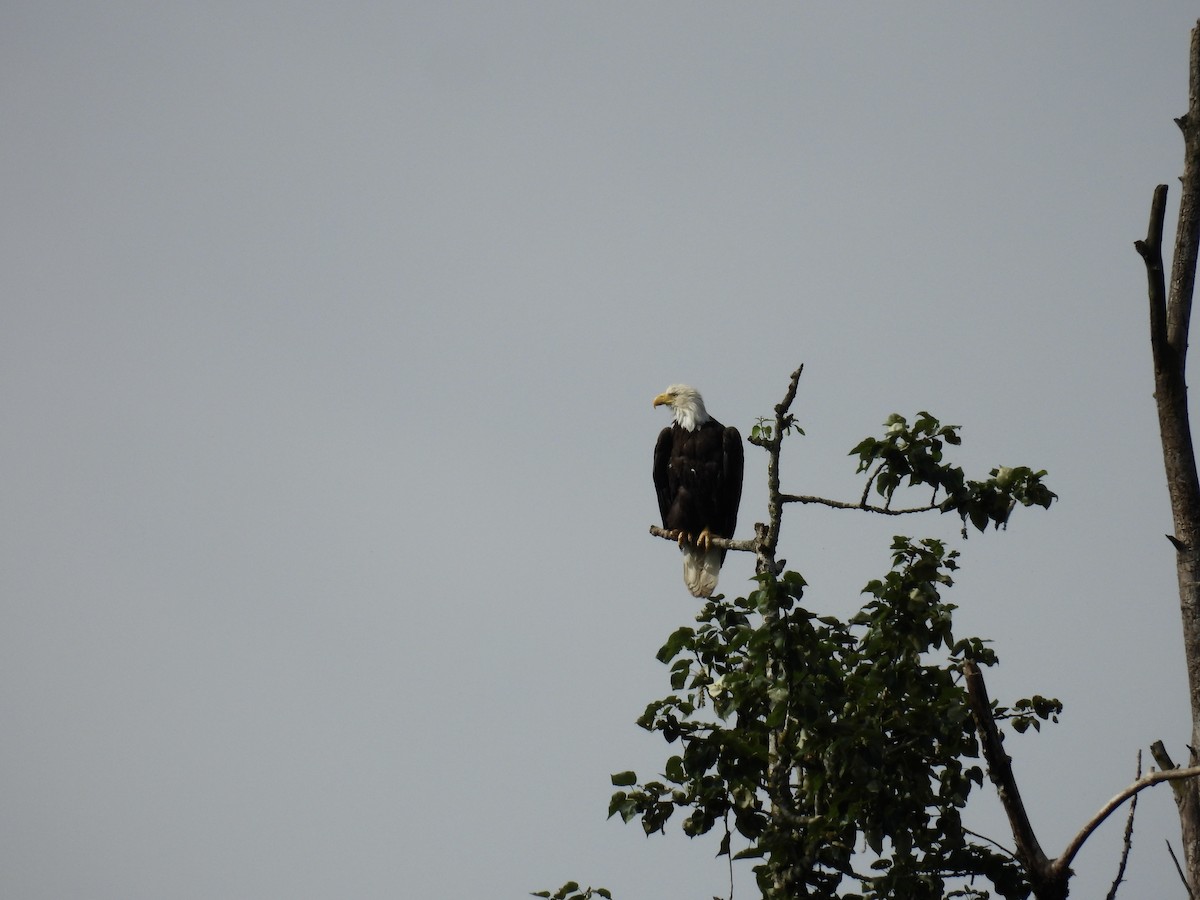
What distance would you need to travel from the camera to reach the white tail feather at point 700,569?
10.1 metres

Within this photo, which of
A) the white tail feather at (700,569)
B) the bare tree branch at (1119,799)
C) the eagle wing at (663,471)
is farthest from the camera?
the eagle wing at (663,471)

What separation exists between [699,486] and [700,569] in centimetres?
75

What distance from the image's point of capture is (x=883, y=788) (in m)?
4.21

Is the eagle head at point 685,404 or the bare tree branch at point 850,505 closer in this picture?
the bare tree branch at point 850,505

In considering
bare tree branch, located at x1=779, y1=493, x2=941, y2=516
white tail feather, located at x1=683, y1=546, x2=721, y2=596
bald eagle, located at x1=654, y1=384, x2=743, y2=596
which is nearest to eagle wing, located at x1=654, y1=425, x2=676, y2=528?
bald eagle, located at x1=654, y1=384, x2=743, y2=596

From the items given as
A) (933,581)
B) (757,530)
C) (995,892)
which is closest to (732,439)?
(757,530)

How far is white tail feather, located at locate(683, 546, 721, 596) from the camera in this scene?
1007 centimetres

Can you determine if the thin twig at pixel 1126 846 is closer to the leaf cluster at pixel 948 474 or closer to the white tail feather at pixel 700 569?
the leaf cluster at pixel 948 474

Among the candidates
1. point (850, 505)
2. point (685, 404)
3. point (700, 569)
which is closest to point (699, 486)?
point (700, 569)

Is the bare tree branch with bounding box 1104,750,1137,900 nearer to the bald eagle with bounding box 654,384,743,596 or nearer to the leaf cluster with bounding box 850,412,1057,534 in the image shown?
the leaf cluster with bounding box 850,412,1057,534

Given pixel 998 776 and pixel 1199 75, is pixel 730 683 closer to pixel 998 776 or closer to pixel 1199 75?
pixel 998 776

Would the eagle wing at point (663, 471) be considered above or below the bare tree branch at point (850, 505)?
above

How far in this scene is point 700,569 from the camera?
33.3 ft

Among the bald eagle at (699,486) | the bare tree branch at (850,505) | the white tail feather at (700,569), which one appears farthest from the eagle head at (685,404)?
the bare tree branch at (850,505)
